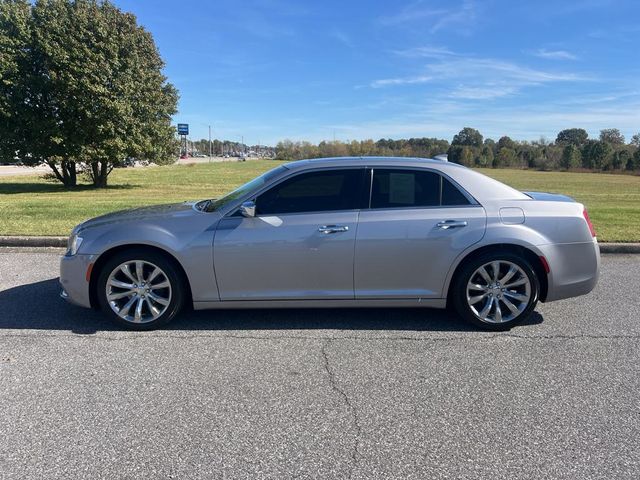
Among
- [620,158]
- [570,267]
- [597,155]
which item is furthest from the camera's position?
[597,155]

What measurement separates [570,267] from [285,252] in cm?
264

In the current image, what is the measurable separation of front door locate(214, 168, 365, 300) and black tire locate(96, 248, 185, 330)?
1.29 feet

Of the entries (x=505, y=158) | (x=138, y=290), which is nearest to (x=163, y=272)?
(x=138, y=290)

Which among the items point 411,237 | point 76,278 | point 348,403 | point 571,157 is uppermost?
point 571,157

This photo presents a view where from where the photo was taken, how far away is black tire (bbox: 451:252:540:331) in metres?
4.29

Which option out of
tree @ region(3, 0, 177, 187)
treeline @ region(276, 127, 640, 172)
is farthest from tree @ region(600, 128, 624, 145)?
tree @ region(3, 0, 177, 187)

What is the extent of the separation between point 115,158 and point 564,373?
20.3 meters

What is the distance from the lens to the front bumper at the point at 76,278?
166 inches

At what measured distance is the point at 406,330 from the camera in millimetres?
4355

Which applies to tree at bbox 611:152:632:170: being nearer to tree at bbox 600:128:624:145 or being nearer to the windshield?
tree at bbox 600:128:624:145

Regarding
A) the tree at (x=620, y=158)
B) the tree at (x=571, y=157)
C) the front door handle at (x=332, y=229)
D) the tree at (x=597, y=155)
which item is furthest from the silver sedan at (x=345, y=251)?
A: the tree at (x=571, y=157)

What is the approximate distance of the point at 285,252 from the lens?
13.7ft

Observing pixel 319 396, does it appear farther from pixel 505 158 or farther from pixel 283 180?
pixel 505 158

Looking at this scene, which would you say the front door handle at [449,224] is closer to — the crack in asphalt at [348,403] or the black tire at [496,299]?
the black tire at [496,299]
